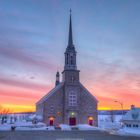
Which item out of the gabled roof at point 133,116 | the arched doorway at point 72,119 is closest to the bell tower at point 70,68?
the arched doorway at point 72,119

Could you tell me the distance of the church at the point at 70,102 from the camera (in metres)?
64.2

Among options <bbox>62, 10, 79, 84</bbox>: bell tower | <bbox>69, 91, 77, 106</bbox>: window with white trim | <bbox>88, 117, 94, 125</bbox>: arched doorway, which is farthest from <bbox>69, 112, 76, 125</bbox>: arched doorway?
<bbox>62, 10, 79, 84</bbox>: bell tower

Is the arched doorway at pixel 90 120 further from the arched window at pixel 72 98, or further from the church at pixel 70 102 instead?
the arched window at pixel 72 98

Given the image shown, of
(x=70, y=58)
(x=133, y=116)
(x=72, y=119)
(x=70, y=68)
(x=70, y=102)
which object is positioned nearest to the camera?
(x=133, y=116)

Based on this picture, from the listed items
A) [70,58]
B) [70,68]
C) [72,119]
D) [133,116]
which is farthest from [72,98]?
[133,116]

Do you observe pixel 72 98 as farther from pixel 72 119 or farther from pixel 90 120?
pixel 90 120

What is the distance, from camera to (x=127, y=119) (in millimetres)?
54750

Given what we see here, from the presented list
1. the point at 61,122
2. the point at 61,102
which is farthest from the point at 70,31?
the point at 61,122

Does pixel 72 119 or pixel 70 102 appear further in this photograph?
pixel 70 102

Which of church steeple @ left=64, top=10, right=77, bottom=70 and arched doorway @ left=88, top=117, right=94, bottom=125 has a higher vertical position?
church steeple @ left=64, top=10, right=77, bottom=70

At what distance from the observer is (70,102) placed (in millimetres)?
65625

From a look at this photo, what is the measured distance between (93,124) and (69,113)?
23.2 ft

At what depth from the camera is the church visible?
64.2 meters

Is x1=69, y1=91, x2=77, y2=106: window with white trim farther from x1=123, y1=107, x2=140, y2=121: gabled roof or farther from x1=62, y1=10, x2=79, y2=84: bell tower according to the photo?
x1=123, y1=107, x2=140, y2=121: gabled roof
